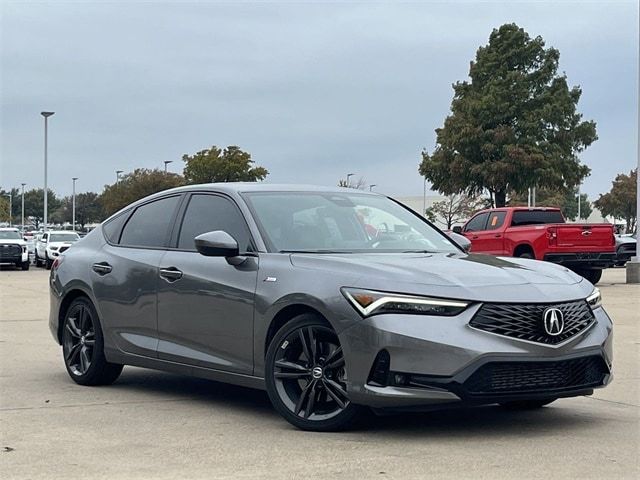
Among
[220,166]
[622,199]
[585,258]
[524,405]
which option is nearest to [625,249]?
[585,258]

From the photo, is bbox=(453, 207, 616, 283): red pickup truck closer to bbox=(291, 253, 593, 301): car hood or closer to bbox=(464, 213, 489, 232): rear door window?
bbox=(464, 213, 489, 232): rear door window

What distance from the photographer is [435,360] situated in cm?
582

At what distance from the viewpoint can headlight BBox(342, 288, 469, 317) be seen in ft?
19.4

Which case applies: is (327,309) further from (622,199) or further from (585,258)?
(622,199)

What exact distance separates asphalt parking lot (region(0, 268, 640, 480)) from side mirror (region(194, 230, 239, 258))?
1.07 metres

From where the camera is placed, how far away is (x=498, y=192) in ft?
164

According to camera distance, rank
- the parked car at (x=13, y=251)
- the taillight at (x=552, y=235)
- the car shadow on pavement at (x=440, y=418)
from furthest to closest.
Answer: the parked car at (x=13, y=251), the taillight at (x=552, y=235), the car shadow on pavement at (x=440, y=418)

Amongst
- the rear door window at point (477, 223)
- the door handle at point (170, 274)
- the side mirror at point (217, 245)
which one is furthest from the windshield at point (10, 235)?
the side mirror at point (217, 245)

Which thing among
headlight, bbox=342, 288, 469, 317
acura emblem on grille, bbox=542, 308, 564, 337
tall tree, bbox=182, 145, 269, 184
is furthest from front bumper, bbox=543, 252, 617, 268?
tall tree, bbox=182, 145, 269, 184

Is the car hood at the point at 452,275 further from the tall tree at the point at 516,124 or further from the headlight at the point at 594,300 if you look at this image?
the tall tree at the point at 516,124

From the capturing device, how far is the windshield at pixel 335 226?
7.06 m

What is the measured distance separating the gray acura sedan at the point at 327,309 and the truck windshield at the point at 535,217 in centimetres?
1666

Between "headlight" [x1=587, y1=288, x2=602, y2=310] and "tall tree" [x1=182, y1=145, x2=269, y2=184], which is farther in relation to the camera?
"tall tree" [x1=182, y1=145, x2=269, y2=184]

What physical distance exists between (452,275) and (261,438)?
57.3 inches
